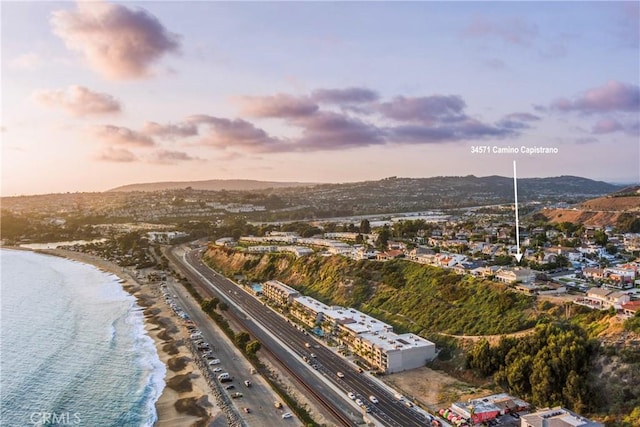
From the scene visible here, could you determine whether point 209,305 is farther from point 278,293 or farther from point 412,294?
point 412,294

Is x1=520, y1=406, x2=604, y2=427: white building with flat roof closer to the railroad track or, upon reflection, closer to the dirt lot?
the dirt lot

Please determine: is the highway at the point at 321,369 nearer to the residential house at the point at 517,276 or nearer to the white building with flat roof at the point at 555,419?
the white building with flat roof at the point at 555,419

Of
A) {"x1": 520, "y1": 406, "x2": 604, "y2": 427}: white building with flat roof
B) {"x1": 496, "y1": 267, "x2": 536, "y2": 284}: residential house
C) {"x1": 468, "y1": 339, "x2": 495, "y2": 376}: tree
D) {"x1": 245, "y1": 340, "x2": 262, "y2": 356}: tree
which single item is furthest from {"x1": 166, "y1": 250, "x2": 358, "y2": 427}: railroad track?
{"x1": 496, "y1": 267, "x2": 536, "y2": 284}: residential house

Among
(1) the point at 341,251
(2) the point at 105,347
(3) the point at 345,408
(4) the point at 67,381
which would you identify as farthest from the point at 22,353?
(1) the point at 341,251

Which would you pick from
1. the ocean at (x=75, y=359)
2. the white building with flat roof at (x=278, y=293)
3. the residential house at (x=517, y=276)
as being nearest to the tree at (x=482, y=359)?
the residential house at (x=517, y=276)

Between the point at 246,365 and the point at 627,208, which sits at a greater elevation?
the point at 627,208

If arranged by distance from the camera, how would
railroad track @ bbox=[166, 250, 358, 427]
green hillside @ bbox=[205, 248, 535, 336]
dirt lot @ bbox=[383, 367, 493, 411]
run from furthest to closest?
green hillside @ bbox=[205, 248, 535, 336], dirt lot @ bbox=[383, 367, 493, 411], railroad track @ bbox=[166, 250, 358, 427]

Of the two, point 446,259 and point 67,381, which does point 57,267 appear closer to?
point 67,381
